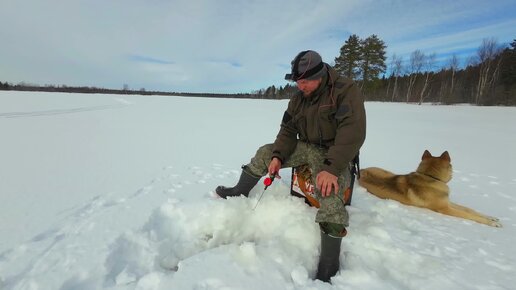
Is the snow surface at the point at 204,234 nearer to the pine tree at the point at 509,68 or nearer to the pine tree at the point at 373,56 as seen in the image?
the pine tree at the point at 373,56

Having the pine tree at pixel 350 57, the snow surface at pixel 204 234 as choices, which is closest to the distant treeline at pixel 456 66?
the pine tree at pixel 350 57

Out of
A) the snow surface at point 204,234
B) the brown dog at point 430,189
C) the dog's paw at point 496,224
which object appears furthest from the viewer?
the brown dog at point 430,189

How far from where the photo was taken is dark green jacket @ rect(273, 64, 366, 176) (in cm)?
241

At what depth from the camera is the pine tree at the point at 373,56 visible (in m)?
37.8

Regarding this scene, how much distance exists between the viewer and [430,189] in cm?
338

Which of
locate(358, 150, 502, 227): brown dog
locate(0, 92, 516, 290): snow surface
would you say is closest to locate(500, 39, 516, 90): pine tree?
locate(0, 92, 516, 290): snow surface

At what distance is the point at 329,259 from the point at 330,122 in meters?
1.20

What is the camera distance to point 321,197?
7.85 ft

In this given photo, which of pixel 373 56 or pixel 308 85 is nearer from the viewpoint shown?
pixel 308 85

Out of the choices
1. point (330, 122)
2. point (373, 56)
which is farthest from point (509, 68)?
point (330, 122)

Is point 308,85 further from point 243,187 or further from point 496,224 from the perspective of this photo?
point 496,224

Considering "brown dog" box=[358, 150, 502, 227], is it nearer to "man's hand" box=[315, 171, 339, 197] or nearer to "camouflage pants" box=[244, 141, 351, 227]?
"camouflage pants" box=[244, 141, 351, 227]

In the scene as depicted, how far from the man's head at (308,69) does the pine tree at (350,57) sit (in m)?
38.2

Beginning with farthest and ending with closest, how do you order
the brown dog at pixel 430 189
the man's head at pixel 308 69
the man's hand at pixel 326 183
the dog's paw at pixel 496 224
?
the brown dog at pixel 430 189, the dog's paw at pixel 496 224, the man's head at pixel 308 69, the man's hand at pixel 326 183
